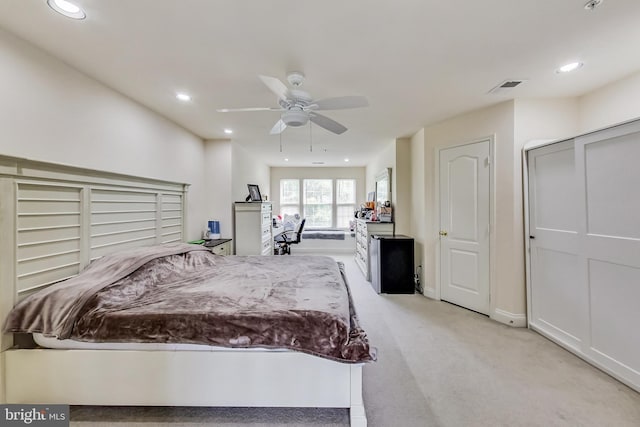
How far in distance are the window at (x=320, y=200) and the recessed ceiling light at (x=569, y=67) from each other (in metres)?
5.90

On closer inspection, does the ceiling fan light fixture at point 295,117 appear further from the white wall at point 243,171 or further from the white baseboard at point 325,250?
the white baseboard at point 325,250

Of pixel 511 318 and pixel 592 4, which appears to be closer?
pixel 592 4

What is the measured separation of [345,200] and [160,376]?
272 inches

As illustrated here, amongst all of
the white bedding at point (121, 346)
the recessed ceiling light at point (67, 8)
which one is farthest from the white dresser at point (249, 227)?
the recessed ceiling light at point (67, 8)

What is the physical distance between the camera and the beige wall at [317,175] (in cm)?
806

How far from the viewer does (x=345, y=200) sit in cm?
818

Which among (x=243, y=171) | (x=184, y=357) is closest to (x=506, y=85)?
(x=184, y=357)

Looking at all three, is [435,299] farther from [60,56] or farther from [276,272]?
[60,56]

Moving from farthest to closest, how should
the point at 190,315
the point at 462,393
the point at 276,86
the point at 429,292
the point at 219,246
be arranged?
1. the point at 219,246
2. the point at 429,292
3. the point at 276,86
4. the point at 462,393
5. the point at 190,315

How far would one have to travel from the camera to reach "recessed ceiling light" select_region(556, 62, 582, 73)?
7.35ft

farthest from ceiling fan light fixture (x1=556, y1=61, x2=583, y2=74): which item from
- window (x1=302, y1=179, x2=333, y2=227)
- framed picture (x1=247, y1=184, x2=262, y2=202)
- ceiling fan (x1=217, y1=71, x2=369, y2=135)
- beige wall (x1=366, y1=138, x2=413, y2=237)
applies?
window (x1=302, y1=179, x2=333, y2=227)

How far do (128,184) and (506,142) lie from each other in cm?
407

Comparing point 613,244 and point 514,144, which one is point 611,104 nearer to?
point 514,144

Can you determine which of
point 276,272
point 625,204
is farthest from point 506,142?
point 276,272
